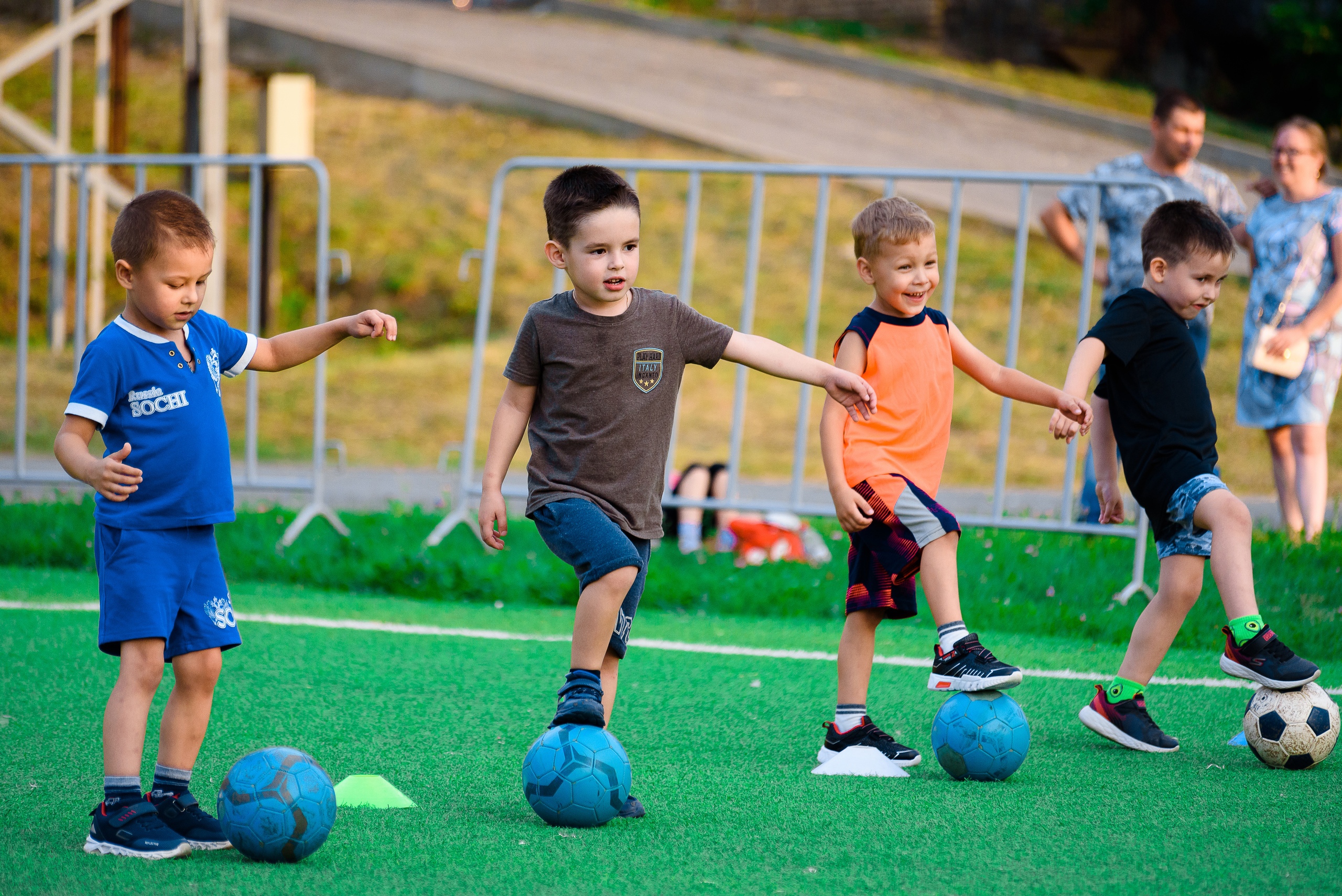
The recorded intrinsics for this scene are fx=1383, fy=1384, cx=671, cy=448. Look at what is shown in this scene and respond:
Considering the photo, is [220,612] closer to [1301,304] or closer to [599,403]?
[599,403]

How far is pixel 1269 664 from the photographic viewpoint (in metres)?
4.29

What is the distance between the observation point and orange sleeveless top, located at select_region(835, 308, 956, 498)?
4324 millimetres

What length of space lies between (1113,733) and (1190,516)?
0.75 meters

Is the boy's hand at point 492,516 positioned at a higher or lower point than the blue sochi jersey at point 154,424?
lower

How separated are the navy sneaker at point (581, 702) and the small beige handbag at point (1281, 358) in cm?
443

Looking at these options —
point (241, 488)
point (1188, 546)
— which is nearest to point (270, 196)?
point (241, 488)

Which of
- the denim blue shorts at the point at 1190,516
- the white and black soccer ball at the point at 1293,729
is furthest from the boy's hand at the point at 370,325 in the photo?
the white and black soccer ball at the point at 1293,729

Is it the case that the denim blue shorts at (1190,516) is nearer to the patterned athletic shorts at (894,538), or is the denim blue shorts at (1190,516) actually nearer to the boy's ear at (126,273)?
the patterned athletic shorts at (894,538)

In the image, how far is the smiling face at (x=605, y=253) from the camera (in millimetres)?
3832

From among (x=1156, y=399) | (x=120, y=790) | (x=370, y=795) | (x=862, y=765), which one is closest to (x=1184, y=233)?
(x=1156, y=399)

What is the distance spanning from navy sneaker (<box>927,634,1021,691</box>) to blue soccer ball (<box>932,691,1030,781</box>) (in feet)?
0.17

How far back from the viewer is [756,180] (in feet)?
24.4

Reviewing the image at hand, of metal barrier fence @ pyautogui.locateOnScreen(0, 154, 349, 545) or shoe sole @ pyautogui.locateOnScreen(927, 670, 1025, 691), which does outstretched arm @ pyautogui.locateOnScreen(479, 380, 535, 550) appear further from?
metal barrier fence @ pyautogui.locateOnScreen(0, 154, 349, 545)

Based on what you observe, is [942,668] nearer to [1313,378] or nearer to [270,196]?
[1313,378]
